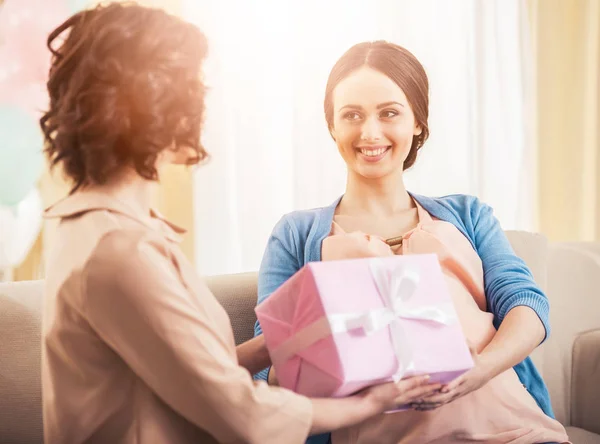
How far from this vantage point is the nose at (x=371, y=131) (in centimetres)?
139

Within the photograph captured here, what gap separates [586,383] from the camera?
181 cm

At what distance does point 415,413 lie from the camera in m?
1.24

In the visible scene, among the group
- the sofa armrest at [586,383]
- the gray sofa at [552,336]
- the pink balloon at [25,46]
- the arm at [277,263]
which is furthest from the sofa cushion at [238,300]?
the sofa armrest at [586,383]

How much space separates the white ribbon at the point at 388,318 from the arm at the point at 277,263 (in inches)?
13.2

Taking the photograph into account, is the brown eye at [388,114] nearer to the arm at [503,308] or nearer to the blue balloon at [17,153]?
the arm at [503,308]

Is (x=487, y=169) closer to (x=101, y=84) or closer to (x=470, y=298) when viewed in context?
(x=470, y=298)

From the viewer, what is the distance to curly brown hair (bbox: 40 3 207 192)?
0.84 m

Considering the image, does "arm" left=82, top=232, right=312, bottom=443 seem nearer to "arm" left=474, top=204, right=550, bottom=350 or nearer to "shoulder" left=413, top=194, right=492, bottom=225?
"arm" left=474, top=204, right=550, bottom=350

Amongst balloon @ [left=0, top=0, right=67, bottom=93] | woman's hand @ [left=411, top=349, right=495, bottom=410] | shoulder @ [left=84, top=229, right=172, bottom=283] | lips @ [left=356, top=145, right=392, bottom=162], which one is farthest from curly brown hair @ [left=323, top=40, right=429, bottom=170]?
balloon @ [left=0, top=0, right=67, bottom=93]

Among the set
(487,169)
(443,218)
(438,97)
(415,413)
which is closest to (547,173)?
(487,169)

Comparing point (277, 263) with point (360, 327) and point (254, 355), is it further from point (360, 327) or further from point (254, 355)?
point (360, 327)

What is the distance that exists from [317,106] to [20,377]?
4.34 feet

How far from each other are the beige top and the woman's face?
60 cm

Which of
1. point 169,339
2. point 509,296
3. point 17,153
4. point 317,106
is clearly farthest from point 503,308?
point 17,153
